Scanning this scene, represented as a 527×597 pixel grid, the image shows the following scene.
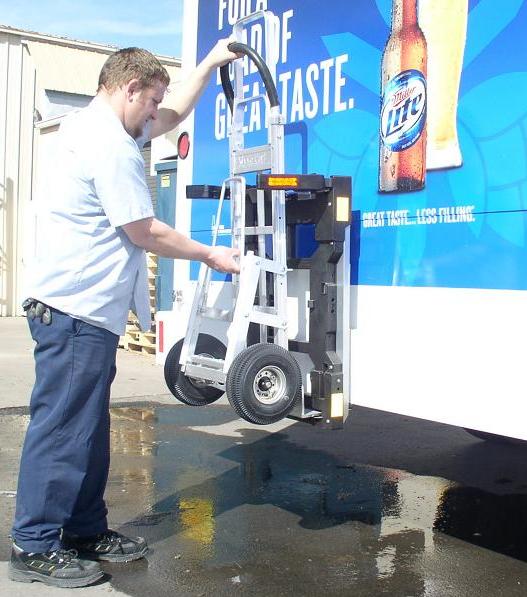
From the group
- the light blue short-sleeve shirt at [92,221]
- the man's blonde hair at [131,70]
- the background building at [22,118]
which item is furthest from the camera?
the background building at [22,118]

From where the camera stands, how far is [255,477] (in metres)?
5.29

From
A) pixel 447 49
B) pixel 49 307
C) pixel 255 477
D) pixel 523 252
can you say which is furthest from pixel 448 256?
Result: pixel 255 477

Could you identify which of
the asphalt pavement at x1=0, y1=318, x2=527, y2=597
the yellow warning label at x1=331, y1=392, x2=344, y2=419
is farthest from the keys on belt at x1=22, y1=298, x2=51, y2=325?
the yellow warning label at x1=331, y1=392, x2=344, y2=419

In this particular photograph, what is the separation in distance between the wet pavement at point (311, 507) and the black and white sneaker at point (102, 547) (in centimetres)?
5

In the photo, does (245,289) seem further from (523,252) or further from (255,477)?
(255,477)

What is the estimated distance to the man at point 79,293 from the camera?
3424 millimetres

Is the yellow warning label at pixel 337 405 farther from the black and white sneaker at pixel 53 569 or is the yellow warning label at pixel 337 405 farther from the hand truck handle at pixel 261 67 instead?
the hand truck handle at pixel 261 67

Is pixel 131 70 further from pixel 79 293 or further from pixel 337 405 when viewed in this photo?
pixel 337 405

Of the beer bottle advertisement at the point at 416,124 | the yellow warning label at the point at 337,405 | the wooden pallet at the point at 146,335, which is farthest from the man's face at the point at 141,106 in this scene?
the wooden pallet at the point at 146,335

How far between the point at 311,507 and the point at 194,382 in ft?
3.58

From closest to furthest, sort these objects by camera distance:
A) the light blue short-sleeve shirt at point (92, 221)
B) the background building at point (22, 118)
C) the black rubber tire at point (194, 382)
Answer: the light blue short-sleeve shirt at point (92, 221) < the black rubber tire at point (194, 382) < the background building at point (22, 118)

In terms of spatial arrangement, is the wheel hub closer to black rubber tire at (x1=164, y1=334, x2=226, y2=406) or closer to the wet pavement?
black rubber tire at (x1=164, y1=334, x2=226, y2=406)

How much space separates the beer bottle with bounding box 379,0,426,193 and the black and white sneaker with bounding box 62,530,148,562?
6.52 ft

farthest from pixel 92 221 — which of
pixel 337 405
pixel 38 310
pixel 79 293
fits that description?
pixel 337 405
